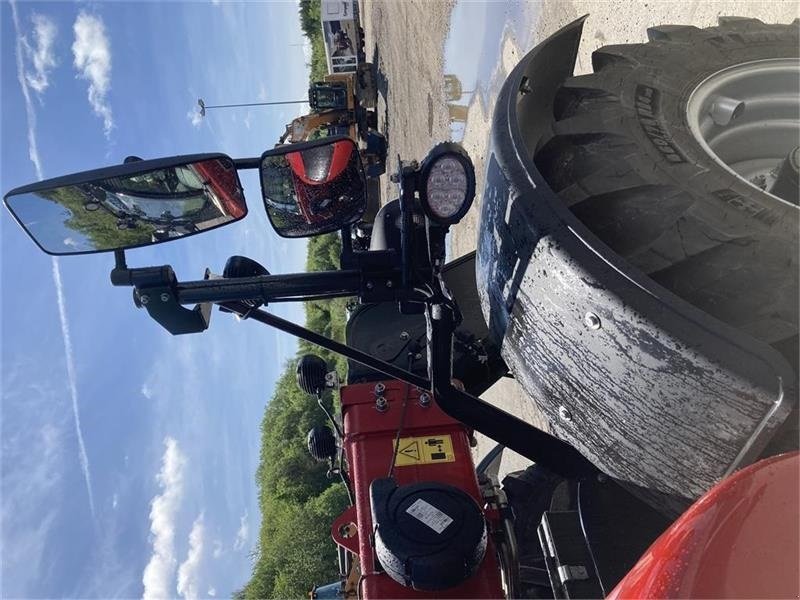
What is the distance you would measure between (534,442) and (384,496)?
1.73 ft

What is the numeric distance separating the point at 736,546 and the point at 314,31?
30.1 m

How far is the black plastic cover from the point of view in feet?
6.32

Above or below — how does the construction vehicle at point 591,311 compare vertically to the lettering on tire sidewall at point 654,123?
below

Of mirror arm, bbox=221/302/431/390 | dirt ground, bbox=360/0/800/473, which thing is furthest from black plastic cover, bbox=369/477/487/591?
dirt ground, bbox=360/0/800/473

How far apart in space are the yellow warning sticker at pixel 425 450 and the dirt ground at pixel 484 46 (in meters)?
1.81

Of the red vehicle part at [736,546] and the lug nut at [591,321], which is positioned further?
the lug nut at [591,321]

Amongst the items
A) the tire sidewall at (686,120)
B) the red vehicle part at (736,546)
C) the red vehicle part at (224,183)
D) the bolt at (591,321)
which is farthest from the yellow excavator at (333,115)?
the red vehicle part at (736,546)

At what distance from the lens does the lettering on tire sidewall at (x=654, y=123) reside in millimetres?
1759

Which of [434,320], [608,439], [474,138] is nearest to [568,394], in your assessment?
[608,439]

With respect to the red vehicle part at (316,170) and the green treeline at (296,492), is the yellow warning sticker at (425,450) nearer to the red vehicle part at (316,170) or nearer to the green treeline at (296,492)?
the red vehicle part at (316,170)

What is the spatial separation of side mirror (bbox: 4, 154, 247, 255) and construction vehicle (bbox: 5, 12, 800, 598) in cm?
1

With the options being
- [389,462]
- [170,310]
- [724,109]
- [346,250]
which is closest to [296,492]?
[389,462]

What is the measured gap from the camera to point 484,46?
7.69 m

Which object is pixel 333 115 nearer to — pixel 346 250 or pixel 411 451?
pixel 411 451
